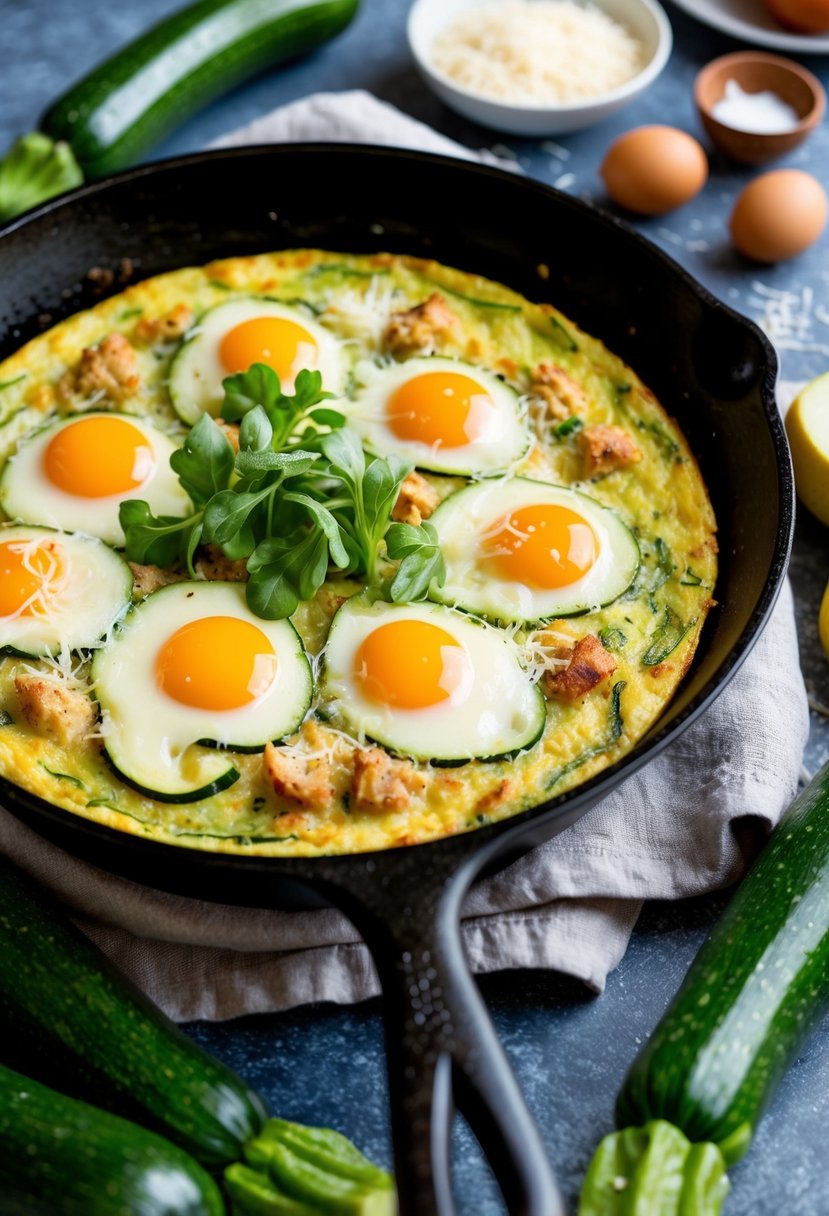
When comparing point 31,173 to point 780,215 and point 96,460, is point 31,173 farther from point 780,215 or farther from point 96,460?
point 780,215

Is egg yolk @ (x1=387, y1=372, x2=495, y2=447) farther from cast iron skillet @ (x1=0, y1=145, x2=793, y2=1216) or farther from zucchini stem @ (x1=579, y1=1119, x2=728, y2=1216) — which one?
zucchini stem @ (x1=579, y1=1119, x2=728, y2=1216)

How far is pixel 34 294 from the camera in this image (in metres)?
5.07

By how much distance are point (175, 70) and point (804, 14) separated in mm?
3234

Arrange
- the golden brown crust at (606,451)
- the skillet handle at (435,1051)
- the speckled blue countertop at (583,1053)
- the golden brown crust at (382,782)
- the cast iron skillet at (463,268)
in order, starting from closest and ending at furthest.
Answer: the skillet handle at (435,1051), the cast iron skillet at (463,268), the speckled blue countertop at (583,1053), the golden brown crust at (382,782), the golden brown crust at (606,451)

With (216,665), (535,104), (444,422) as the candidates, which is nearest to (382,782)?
(216,665)

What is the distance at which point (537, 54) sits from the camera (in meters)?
6.27

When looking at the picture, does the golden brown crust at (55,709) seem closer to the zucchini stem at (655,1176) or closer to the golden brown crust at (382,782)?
the golden brown crust at (382,782)

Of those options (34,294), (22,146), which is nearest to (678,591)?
(34,294)

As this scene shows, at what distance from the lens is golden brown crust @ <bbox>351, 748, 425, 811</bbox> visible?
12.3 ft

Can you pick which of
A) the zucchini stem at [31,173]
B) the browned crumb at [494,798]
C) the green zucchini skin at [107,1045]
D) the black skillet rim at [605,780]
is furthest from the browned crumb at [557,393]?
the zucchini stem at [31,173]

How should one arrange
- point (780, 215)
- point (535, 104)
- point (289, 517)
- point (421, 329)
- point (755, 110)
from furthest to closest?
point (755, 110)
point (535, 104)
point (780, 215)
point (421, 329)
point (289, 517)

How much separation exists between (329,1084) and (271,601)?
4.74 feet

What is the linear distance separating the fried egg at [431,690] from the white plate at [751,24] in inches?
174

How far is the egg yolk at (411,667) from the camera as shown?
12.9ft
